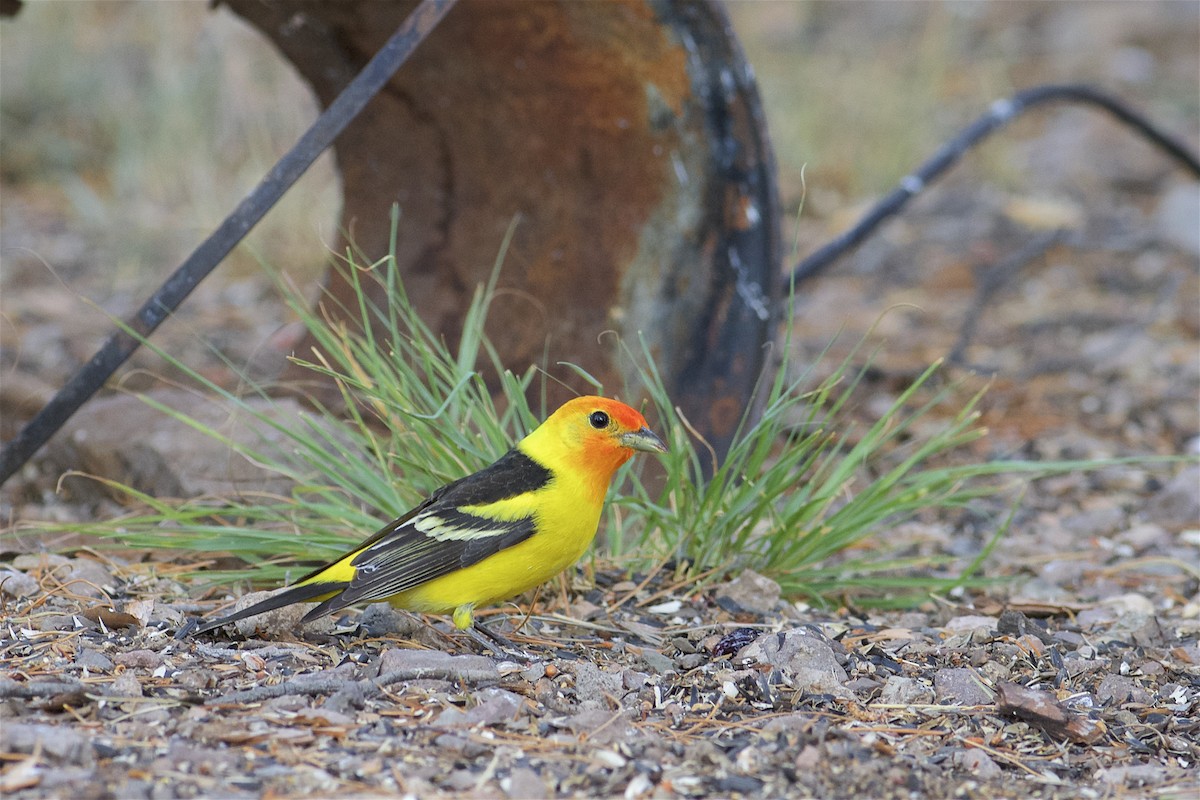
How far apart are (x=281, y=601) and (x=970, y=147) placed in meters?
3.83

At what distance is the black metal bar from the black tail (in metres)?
0.79

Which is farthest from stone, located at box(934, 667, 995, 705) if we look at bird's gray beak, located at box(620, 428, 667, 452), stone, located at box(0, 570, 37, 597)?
stone, located at box(0, 570, 37, 597)

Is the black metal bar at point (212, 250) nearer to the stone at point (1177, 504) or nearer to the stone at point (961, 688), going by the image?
the stone at point (961, 688)

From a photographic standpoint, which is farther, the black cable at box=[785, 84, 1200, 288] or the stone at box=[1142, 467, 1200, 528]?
the black cable at box=[785, 84, 1200, 288]

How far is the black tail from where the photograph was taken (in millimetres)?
2861

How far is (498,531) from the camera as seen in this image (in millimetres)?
3018

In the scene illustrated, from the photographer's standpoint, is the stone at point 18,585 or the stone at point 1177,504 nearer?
the stone at point 18,585

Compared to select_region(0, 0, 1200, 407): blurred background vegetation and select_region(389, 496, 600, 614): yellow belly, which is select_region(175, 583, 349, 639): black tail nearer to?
select_region(389, 496, 600, 614): yellow belly

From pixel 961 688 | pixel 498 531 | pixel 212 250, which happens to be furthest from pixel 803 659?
pixel 212 250

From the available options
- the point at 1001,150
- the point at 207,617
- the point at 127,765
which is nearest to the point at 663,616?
the point at 207,617

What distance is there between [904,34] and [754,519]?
10.6 m

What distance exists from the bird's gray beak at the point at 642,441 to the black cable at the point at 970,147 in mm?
1751

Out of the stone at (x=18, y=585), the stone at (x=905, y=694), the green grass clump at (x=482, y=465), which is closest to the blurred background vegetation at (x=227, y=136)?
the green grass clump at (x=482, y=465)

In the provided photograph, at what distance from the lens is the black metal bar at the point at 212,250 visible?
344 centimetres
